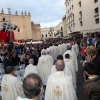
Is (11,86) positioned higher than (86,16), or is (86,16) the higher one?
(86,16)

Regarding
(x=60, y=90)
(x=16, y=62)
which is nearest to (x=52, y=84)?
(x=60, y=90)

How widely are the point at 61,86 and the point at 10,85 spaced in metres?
1.67

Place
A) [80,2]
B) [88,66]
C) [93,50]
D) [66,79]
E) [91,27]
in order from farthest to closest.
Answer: [80,2]
[91,27]
[93,50]
[66,79]
[88,66]

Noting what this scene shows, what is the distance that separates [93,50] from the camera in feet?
17.4

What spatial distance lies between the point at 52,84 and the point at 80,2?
46.3m

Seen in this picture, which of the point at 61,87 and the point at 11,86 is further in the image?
the point at 11,86

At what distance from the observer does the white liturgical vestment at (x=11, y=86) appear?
5652 millimetres

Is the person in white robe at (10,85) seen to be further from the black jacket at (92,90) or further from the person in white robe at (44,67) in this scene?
the person in white robe at (44,67)

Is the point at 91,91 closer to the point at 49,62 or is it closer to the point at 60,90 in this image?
the point at 60,90

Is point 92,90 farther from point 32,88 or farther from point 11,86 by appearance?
point 11,86

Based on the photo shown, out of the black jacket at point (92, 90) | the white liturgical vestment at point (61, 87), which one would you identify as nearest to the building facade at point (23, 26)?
the white liturgical vestment at point (61, 87)

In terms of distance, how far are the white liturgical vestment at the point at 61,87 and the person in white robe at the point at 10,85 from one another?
1.17 m

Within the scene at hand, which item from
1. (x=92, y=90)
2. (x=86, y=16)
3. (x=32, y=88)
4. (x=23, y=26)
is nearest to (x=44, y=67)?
(x=92, y=90)

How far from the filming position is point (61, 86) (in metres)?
4.83
